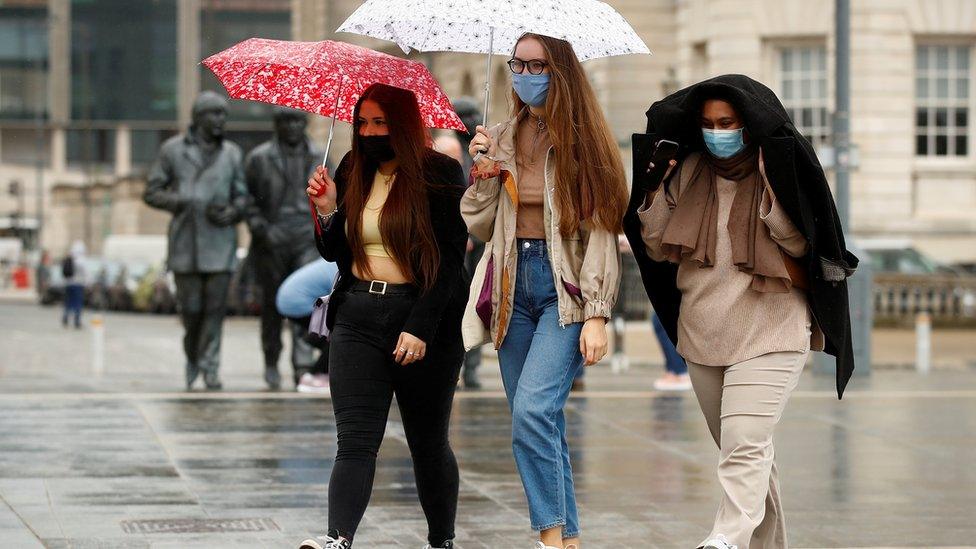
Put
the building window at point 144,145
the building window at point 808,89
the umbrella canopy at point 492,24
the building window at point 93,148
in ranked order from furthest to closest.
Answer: the building window at point 93,148 < the building window at point 144,145 < the building window at point 808,89 < the umbrella canopy at point 492,24

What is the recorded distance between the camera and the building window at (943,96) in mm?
31250

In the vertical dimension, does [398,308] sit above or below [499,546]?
above

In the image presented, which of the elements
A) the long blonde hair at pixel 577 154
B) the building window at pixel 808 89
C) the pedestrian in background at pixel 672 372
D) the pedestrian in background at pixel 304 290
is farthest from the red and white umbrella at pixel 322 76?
the building window at pixel 808 89

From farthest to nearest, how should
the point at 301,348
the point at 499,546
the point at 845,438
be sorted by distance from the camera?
the point at 301,348, the point at 845,438, the point at 499,546

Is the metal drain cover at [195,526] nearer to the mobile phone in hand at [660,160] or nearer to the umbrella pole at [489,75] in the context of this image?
the umbrella pole at [489,75]

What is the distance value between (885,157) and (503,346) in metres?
26.0

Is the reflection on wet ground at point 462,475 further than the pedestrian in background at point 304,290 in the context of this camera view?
No

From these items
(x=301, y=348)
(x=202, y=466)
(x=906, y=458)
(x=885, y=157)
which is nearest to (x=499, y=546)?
(x=202, y=466)

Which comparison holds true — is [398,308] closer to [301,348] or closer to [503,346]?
[503,346]

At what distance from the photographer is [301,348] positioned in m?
13.8

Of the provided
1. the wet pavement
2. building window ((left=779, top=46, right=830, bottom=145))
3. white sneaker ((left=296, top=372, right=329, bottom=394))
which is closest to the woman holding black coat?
the wet pavement

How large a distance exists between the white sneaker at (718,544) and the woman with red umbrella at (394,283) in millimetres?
1274

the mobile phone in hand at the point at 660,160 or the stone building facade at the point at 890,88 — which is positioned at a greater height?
the stone building facade at the point at 890,88

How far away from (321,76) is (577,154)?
1307mm
